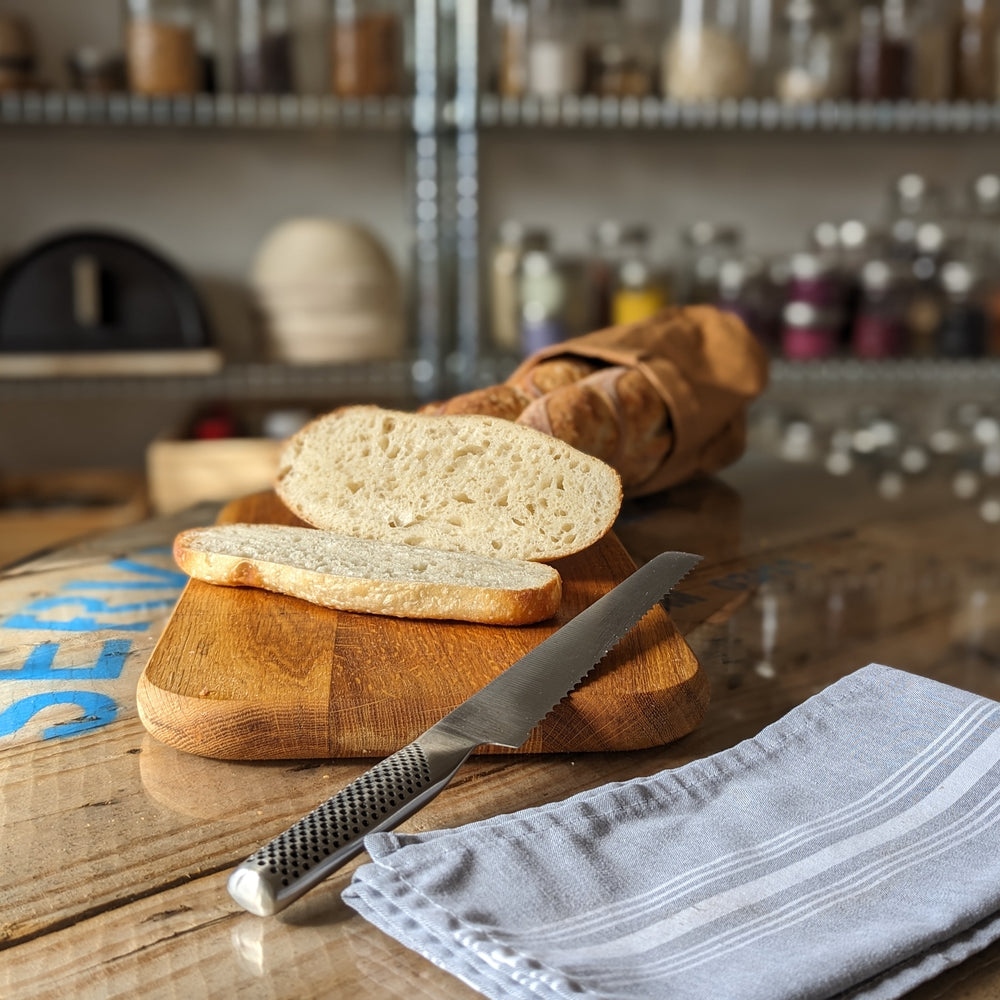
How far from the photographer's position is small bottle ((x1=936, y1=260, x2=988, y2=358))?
201 centimetres

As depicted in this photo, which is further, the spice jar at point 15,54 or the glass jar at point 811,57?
the glass jar at point 811,57

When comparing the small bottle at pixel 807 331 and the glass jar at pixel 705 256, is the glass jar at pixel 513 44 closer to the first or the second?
the glass jar at pixel 705 256

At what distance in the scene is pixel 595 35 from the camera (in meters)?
1.96

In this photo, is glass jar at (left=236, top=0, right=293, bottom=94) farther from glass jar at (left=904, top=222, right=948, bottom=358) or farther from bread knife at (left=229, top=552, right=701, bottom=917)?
bread knife at (left=229, top=552, right=701, bottom=917)

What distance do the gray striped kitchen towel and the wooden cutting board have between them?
58 mm

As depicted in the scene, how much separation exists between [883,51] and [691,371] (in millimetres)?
1230

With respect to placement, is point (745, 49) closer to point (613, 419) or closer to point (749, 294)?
point (749, 294)

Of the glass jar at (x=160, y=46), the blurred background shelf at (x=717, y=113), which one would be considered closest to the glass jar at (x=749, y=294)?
the blurred background shelf at (x=717, y=113)

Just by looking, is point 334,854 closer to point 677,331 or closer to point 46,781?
point 46,781

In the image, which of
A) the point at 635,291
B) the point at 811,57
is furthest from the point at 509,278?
the point at 811,57

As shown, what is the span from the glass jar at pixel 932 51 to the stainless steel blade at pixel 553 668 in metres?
1.66

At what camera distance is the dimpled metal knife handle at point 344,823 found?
0.37 metres

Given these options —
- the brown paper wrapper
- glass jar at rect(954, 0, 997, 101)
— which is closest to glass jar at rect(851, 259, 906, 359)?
glass jar at rect(954, 0, 997, 101)

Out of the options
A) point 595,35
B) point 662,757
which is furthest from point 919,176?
point 662,757
